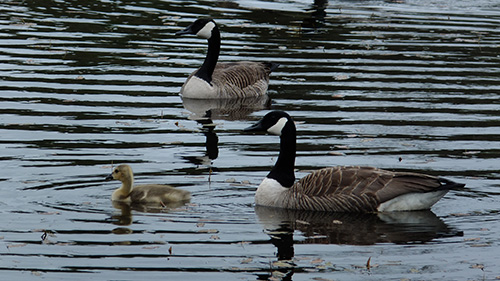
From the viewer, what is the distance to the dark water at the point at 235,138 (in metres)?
10.6

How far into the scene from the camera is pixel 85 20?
27.3 meters

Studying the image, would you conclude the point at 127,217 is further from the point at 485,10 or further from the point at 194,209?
the point at 485,10

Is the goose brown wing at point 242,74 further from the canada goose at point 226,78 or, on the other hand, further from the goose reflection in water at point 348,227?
the goose reflection in water at point 348,227

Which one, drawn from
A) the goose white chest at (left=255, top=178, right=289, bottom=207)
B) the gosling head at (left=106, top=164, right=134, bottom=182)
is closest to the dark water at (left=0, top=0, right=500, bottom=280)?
the goose white chest at (left=255, top=178, right=289, bottom=207)

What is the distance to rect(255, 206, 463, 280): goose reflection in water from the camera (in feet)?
36.9

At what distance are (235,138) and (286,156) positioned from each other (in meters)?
3.55

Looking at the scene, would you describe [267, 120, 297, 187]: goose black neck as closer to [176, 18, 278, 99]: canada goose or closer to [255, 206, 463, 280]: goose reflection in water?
[255, 206, 463, 280]: goose reflection in water

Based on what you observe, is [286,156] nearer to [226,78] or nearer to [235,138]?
[235,138]

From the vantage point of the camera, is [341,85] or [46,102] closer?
[46,102]

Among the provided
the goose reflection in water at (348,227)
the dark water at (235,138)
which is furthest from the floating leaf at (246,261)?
the goose reflection in water at (348,227)

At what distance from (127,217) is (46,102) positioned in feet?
22.6

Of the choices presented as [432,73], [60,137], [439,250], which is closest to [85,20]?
[432,73]

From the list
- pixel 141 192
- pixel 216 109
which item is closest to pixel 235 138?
pixel 216 109

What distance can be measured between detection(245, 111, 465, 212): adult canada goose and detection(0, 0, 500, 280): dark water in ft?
0.60
